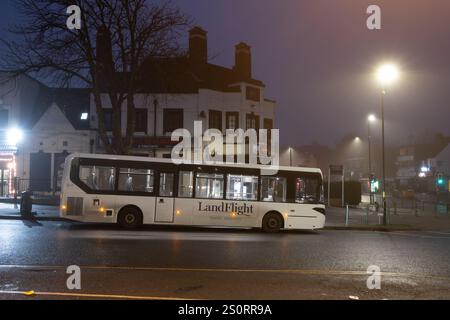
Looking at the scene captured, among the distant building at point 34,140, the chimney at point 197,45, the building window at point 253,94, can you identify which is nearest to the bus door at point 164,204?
the distant building at point 34,140

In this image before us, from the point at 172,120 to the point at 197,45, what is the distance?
25.1 ft

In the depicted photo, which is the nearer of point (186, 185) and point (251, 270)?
point (251, 270)

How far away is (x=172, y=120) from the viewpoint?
114 ft

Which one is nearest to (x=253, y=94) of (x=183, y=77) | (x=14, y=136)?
(x=183, y=77)

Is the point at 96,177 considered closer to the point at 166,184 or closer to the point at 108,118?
the point at 166,184

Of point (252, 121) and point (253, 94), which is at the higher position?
point (253, 94)

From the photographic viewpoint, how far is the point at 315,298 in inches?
301

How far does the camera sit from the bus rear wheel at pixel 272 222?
762 inches

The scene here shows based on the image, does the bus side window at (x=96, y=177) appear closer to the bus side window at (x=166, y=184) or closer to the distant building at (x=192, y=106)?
the bus side window at (x=166, y=184)

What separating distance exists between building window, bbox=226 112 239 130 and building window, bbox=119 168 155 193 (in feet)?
57.5

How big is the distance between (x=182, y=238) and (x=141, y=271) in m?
6.54

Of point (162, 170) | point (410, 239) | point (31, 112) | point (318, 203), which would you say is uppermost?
Result: point (31, 112)

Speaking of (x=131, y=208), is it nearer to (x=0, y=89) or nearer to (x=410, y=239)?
(x=410, y=239)
